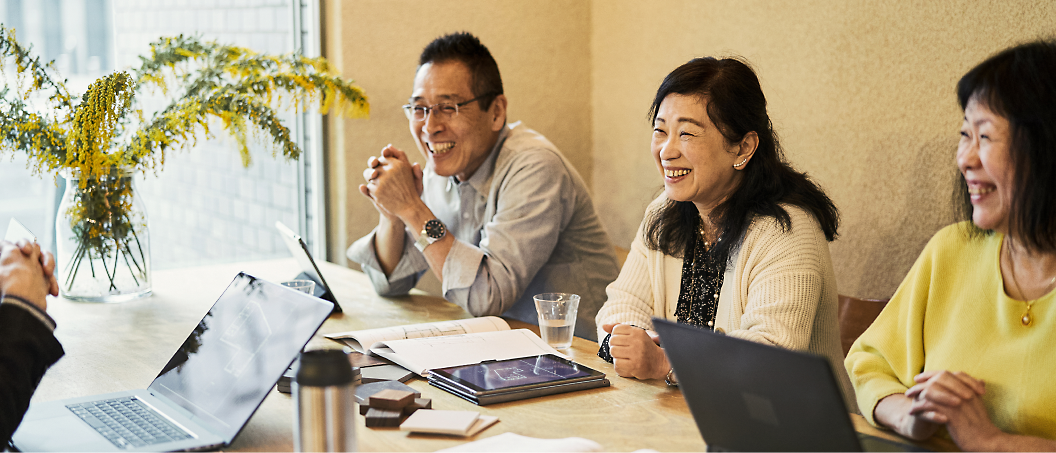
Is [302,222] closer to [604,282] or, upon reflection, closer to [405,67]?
[405,67]

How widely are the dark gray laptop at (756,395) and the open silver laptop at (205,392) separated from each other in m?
0.46

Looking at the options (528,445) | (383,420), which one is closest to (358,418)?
(383,420)

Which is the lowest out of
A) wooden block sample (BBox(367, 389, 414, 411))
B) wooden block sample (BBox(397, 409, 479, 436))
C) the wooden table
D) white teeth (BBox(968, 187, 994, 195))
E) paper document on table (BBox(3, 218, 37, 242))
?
the wooden table

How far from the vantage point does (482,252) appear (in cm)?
204

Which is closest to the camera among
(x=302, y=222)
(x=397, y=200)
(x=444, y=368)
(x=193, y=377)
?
(x=193, y=377)

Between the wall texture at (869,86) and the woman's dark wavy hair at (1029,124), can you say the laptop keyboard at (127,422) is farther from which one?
the wall texture at (869,86)

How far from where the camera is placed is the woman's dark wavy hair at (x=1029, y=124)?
113 cm

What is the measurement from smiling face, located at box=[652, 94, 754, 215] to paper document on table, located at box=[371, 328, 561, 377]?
1.33 feet

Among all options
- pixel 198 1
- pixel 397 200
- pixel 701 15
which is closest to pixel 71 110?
pixel 397 200

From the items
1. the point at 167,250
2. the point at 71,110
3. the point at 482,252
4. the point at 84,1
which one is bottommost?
the point at 167,250

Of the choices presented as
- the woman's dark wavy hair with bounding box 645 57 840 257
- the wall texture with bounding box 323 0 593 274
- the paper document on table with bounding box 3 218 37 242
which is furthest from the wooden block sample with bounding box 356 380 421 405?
the wall texture with bounding box 323 0 593 274

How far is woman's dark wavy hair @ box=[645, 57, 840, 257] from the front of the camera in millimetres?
1633

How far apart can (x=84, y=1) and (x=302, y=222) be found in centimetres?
98

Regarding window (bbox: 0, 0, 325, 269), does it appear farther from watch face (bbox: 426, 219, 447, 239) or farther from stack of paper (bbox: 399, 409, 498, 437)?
stack of paper (bbox: 399, 409, 498, 437)
